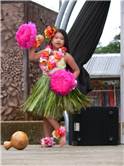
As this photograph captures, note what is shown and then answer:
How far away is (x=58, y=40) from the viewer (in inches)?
225

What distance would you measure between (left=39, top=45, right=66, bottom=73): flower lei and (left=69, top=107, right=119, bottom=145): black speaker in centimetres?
67

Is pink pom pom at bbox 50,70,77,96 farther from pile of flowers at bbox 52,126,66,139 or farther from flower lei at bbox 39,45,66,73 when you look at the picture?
pile of flowers at bbox 52,126,66,139

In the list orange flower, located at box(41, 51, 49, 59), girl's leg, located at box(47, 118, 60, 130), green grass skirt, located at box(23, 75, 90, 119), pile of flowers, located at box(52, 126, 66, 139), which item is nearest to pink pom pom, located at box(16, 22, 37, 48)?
orange flower, located at box(41, 51, 49, 59)

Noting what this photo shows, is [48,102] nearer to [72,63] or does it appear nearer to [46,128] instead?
[46,128]

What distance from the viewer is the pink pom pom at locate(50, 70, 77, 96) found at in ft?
18.0

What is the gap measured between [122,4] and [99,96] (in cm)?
1134

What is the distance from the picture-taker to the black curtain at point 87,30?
249 inches

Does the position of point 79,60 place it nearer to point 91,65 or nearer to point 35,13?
point 35,13

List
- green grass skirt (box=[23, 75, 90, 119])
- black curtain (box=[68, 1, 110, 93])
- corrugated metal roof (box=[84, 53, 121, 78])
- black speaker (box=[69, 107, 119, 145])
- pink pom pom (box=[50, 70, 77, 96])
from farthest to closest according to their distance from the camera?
corrugated metal roof (box=[84, 53, 121, 78])
black curtain (box=[68, 1, 110, 93])
black speaker (box=[69, 107, 119, 145])
green grass skirt (box=[23, 75, 90, 119])
pink pom pom (box=[50, 70, 77, 96])

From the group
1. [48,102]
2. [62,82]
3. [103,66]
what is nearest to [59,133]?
[48,102]

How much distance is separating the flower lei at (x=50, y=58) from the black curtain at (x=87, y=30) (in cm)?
63

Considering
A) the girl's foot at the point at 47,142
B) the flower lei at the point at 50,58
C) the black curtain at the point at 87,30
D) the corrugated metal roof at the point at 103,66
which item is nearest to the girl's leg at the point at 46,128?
the girl's foot at the point at 47,142

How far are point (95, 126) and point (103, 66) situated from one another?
12378 millimetres

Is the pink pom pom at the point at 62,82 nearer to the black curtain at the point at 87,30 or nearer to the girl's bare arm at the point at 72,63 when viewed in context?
the girl's bare arm at the point at 72,63
